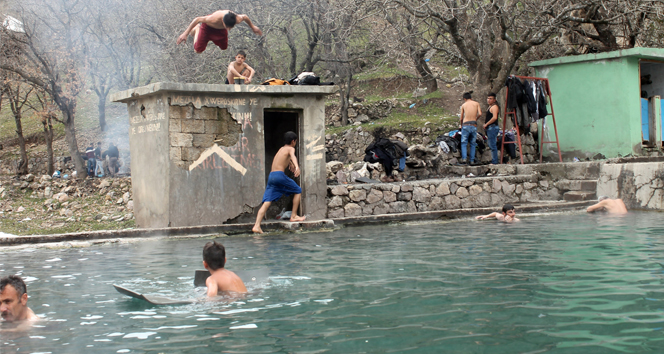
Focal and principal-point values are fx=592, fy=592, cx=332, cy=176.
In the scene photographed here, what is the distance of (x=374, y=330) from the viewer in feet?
15.4

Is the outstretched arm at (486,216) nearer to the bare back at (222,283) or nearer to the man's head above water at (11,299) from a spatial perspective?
the bare back at (222,283)

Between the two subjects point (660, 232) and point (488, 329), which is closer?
point (488, 329)

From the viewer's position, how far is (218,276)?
6133 mm

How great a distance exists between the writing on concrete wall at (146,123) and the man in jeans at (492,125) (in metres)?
8.73

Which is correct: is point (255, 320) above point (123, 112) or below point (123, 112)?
below

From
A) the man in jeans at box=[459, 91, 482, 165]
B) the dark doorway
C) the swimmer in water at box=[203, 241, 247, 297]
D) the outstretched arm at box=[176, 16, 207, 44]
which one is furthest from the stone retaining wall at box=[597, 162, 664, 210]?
the swimmer in water at box=[203, 241, 247, 297]

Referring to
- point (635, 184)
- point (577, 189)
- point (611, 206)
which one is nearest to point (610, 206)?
point (611, 206)

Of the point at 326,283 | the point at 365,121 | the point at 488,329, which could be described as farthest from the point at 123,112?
the point at 488,329

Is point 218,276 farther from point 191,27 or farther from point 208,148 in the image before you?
point 191,27

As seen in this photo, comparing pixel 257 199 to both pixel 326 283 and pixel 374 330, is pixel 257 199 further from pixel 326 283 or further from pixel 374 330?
pixel 374 330

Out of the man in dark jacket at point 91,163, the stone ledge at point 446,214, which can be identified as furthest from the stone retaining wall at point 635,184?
the man in dark jacket at point 91,163

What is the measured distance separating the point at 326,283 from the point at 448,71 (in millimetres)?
29718

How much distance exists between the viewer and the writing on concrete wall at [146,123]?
427 inches

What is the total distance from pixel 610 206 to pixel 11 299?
11268 mm
